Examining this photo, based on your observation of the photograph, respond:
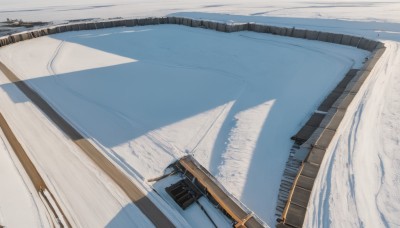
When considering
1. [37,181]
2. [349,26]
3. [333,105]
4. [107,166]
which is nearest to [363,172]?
[333,105]

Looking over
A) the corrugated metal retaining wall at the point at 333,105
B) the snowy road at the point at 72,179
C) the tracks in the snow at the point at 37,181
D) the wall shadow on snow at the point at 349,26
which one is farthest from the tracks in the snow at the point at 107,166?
the wall shadow on snow at the point at 349,26

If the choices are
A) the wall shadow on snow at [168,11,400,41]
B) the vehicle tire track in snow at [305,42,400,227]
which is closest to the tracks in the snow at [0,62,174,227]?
the vehicle tire track in snow at [305,42,400,227]

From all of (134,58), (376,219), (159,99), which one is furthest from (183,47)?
(376,219)

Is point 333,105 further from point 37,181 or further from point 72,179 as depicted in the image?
point 37,181

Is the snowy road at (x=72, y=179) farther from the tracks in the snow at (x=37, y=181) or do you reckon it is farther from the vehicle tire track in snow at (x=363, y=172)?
the vehicle tire track in snow at (x=363, y=172)

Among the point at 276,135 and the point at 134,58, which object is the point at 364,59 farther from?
the point at 134,58

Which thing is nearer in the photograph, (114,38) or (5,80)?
(5,80)
